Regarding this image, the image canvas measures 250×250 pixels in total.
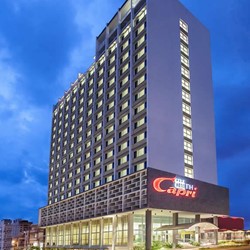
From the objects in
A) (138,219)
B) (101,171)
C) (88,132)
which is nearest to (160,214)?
(138,219)

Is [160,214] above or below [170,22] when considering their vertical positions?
below

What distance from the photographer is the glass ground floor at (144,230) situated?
71188mm

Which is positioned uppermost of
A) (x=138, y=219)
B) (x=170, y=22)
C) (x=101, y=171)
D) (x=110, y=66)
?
(x=170, y=22)

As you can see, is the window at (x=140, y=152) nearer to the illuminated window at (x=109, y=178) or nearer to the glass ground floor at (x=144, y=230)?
the glass ground floor at (x=144, y=230)

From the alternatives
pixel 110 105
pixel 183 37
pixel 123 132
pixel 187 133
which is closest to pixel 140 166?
pixel 123 132

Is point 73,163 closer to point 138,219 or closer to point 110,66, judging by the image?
point 110,66

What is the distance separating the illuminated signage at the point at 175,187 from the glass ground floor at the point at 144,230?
4123mm

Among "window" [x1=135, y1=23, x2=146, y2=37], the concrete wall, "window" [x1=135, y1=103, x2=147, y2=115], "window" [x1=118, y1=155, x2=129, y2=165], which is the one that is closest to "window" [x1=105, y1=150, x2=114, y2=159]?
"window" [x1=118, y1=155, x2=129, y2=165]

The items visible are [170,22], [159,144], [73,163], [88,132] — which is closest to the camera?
[159,144]

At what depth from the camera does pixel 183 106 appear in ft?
278

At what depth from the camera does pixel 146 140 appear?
245 feet

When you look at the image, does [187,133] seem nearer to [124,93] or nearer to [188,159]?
[188,159]

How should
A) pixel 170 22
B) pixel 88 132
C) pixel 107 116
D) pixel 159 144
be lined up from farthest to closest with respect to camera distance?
pixel 88 132 < pixel 107 116 < pixel 170 22 < pixel 159 144

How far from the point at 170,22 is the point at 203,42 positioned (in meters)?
14.7
